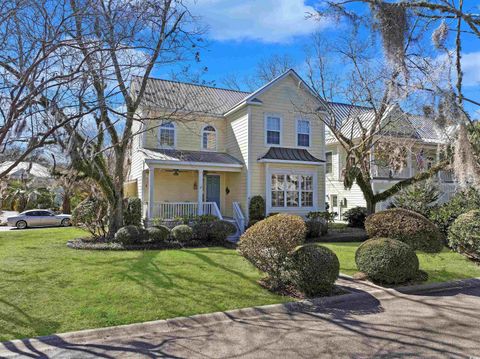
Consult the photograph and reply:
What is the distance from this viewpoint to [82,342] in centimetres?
499

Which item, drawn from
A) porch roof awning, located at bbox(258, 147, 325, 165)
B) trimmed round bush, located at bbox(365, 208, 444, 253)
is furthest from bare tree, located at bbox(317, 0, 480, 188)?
porch roof awning, located at bbox(258, 147, 325, 165)

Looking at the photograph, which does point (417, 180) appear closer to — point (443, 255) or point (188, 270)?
point (443, 255)

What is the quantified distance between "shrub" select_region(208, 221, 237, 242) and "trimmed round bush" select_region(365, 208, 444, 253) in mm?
5783

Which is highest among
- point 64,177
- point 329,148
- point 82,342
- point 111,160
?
point 329,148

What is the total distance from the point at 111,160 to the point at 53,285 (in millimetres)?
11255

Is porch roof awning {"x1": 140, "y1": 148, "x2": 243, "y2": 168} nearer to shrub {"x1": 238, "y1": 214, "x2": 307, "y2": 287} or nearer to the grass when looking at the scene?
the grass

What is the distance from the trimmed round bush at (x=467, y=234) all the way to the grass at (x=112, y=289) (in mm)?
7127

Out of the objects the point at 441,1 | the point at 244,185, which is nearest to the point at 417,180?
the point at 244,185

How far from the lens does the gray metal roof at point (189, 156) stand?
16.7 metres

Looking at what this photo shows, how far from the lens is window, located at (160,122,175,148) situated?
18531 millimetres

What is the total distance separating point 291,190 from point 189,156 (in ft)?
18.8

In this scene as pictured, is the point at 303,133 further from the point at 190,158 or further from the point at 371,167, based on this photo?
the point at 190,158

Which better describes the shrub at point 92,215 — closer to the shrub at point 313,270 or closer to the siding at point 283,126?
the siding at point 283,126

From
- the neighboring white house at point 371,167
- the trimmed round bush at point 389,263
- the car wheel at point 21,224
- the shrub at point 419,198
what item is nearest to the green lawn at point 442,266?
the trimmed round bush at point 389,263
